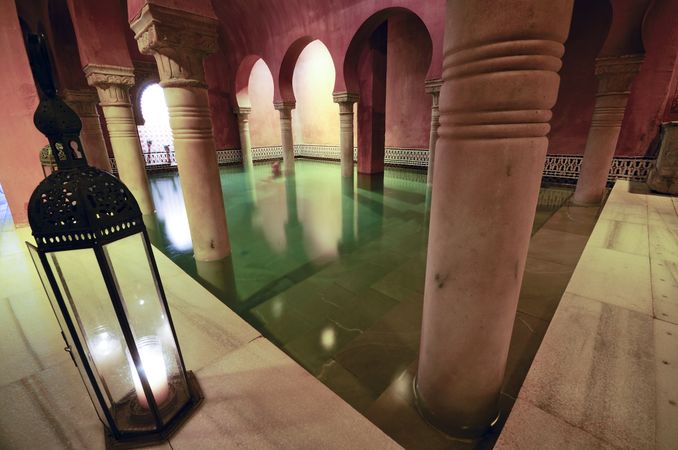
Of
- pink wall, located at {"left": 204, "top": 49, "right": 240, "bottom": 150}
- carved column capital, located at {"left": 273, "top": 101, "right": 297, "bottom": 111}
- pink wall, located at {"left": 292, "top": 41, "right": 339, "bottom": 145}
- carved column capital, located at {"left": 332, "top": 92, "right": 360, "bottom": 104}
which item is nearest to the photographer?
carved column capital, located at {"left": 332, "top": 92, "right": 360, "bottom": 104}

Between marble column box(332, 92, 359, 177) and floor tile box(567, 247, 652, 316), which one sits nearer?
floor tile box(567, 247, 652, 316)

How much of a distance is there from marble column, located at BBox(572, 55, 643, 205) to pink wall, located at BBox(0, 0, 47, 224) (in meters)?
6.99

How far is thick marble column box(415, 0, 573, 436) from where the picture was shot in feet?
2.80

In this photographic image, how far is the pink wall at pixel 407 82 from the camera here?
838 centimetres

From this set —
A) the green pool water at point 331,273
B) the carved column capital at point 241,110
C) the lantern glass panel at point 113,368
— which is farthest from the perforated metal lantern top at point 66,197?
the carved column capital at point 241,110

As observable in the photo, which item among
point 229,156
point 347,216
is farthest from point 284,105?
point 347,216

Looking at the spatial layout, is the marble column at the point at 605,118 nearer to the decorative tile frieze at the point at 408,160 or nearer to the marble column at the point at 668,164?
the marble column at the point at 668,164

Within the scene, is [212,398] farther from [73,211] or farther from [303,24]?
[303,24]

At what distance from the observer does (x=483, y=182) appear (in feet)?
3.18

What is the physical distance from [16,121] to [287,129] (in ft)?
21.3

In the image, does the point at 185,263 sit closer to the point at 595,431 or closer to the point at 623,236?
the point at 595,431

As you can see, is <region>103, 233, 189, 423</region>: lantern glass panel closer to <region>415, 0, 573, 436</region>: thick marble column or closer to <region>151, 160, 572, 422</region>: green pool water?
<region>151, 160, 572, 422</region>: green pool water

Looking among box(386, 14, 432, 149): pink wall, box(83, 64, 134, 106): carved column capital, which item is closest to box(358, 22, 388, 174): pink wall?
box(386, 14, 432, 149): pink wall

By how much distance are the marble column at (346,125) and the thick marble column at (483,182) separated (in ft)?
21.8
